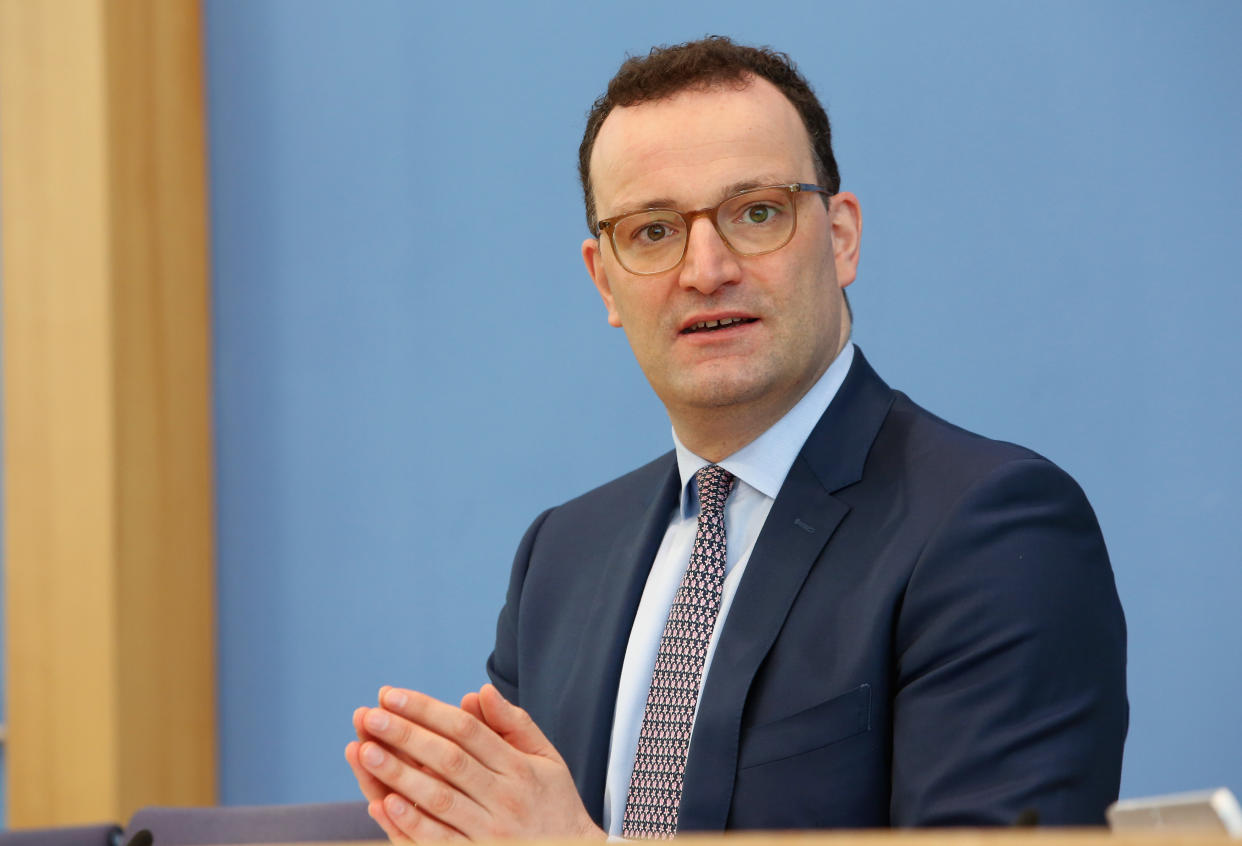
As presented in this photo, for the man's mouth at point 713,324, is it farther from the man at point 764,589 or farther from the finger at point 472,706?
the finger at point 472,706

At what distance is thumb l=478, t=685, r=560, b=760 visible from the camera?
131 cm

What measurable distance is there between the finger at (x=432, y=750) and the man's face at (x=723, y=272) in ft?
1.83

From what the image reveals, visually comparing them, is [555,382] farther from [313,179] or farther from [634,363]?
[313,179]

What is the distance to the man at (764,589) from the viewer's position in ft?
4.30

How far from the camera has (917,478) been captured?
1.53m

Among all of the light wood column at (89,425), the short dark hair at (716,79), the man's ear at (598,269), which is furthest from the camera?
the light wood column at (89,425)

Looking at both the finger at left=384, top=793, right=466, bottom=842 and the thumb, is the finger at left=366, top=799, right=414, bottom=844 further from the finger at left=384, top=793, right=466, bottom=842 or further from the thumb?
the thumb

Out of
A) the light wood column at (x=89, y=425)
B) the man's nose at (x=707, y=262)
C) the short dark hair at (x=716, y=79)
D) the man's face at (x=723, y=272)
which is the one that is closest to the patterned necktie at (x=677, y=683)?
the man's face at (x=723, y=272)

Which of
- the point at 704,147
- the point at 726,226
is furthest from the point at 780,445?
the point at 704,147

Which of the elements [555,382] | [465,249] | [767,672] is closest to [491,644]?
[555,382]

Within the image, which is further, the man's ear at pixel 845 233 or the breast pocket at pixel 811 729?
the man's ear at pixel 845 233

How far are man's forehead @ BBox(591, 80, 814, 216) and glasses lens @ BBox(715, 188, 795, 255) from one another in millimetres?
19

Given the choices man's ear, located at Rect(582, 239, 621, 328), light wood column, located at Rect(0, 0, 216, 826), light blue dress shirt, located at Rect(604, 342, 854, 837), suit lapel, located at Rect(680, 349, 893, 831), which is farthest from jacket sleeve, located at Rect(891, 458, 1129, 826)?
light wood column, located at Rect(0, 0, 216, 826)

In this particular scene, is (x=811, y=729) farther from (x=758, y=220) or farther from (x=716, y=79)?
(x=716, y=79)
